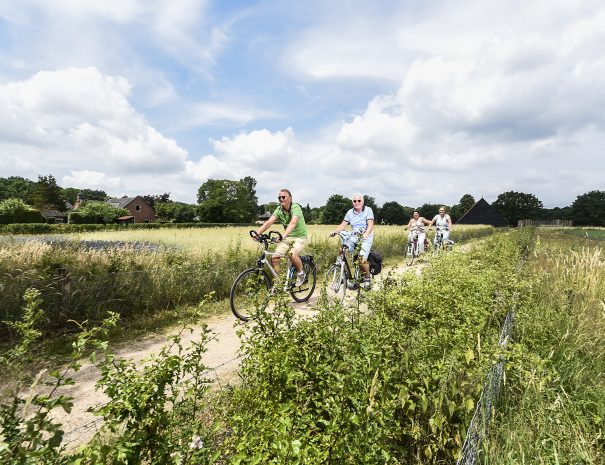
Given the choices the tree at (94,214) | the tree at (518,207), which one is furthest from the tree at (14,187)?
the tree at (518,207)

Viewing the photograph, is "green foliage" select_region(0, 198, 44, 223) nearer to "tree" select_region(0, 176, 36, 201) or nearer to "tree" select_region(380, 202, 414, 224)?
"tree" select_region(0, 176, 36, 201)

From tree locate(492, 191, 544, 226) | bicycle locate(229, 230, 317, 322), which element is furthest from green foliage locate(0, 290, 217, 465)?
tree locate(492, 191, 544, 226)

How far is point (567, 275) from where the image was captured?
682 cm

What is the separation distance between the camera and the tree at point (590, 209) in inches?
3964

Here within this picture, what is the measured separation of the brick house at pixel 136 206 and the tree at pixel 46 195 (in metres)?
11.2

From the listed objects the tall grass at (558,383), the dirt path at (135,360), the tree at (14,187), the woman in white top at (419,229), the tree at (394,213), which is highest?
the tree at (14,187)

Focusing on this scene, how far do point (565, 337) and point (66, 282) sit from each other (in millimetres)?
7788

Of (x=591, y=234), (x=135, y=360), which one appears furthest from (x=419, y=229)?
(x=591, y=234)

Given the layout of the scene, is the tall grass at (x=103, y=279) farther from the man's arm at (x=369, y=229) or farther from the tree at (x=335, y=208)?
the tree at (x=335, y=208)

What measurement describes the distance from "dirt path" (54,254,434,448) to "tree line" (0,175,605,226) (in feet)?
223

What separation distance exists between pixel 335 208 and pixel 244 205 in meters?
26.1

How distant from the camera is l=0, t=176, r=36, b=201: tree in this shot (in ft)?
364

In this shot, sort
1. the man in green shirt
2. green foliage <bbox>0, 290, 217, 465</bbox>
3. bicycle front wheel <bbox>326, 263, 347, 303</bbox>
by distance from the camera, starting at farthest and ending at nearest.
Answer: bicycle front wheel <bbox>326, 263, 347, 303</bbox>, the man in green shirt, green foliage <bbox>0, 290, 217, 465</bbox>

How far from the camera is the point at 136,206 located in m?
84.3
